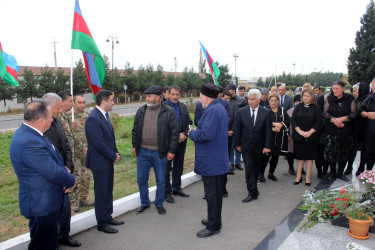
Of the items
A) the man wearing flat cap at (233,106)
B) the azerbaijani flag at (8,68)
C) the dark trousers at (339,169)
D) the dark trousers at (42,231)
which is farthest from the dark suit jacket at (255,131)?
the azerbaijani flag at (8,68)

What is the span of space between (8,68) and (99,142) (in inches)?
82.0

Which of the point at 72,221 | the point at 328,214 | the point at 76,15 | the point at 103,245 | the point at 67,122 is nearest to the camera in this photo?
the point at 103,245

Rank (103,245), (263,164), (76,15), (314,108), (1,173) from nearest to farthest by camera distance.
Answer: (103,245) < (76,15) < (314,108) < (263,164) < (1,173)

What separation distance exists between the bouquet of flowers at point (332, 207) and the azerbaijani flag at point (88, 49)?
390 centimetres

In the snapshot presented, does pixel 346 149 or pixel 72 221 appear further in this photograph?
pixel 346 149

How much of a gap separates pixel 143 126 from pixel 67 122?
1.16 m

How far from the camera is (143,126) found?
14.3 ft

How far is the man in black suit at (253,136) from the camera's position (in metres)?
4.85

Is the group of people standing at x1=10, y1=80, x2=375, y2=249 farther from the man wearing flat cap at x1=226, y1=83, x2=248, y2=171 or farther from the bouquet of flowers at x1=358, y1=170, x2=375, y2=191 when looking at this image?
the bouquet of flowers at x1=358, y1=170, x2=375, y2=191

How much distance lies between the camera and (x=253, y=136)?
16.0 ft

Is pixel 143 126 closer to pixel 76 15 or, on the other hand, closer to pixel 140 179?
pixel 140 179

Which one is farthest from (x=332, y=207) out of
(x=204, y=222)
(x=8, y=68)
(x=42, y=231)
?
(x=8, y=68)

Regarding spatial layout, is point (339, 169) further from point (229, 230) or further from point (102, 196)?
point (102, 196)

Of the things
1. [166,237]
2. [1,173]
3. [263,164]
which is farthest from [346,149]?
[1,173]
